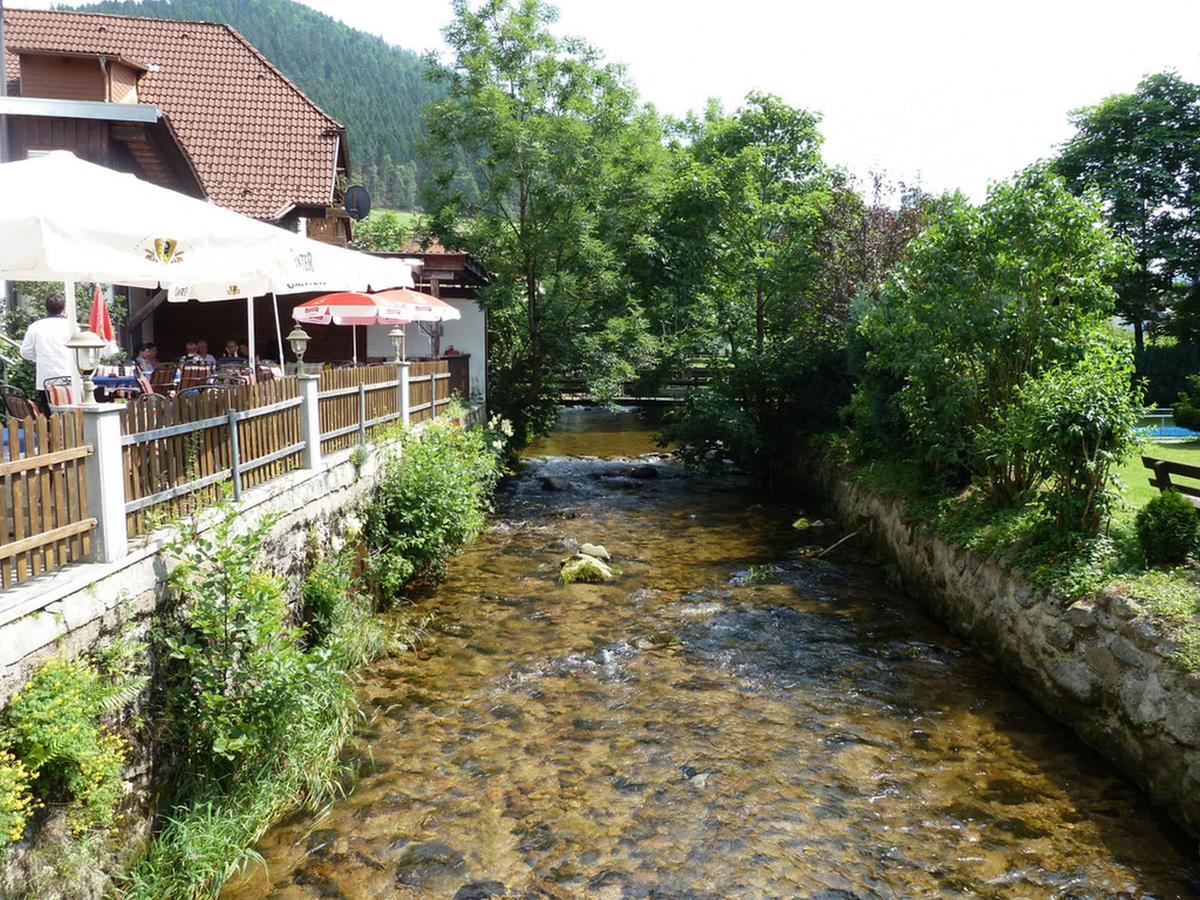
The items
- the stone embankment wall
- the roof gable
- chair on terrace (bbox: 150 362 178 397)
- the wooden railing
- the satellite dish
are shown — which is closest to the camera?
the stone embankment wall

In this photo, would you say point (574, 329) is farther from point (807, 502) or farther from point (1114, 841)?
point (1114, 841)

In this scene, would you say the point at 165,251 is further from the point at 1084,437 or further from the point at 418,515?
the point at 1084,437

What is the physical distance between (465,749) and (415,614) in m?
3.32

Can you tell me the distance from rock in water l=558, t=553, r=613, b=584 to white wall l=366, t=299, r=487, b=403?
9.62 meters

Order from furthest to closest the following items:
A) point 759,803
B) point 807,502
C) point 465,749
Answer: point 807,502
point 465,749
point 759,803

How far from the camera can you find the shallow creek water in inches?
229

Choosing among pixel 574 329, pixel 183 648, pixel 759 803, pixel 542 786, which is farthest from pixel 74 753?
pixel 574 329

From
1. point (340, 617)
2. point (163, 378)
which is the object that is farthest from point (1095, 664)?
point (163, 378)

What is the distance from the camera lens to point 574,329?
21.8 metres

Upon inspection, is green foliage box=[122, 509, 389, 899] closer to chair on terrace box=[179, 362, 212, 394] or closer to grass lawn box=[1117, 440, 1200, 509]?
chair on terrace box=[179, 362, 212, 394]

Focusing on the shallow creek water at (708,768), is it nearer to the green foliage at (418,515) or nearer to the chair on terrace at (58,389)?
the green foliage at (418,515)

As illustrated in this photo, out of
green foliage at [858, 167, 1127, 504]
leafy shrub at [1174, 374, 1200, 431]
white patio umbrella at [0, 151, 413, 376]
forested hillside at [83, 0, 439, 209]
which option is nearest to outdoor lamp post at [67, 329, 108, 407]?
white patio umbrella at [0, 151, 413, 376]

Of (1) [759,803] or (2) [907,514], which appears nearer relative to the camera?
(1) [759,803]

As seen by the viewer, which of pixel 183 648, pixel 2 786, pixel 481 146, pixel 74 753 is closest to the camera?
pixel 2 786
